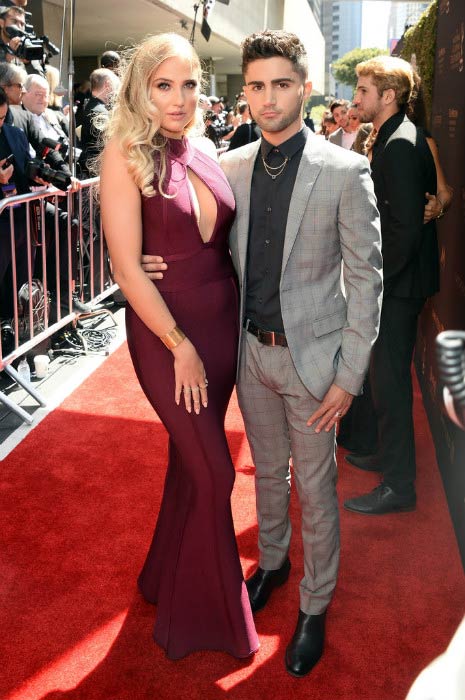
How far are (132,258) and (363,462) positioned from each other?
90.2 inches

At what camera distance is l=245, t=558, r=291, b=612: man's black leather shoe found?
2.74 meters

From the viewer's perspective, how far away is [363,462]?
3988mm

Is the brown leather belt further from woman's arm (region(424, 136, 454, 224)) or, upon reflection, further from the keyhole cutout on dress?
woman's arm (region(424, 136, 454, 224))

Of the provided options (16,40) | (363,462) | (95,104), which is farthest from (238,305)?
(95,104)

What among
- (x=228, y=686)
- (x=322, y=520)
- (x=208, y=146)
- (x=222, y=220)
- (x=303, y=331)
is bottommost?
(x=228, y=686)

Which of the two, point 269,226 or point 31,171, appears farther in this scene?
point 31,171

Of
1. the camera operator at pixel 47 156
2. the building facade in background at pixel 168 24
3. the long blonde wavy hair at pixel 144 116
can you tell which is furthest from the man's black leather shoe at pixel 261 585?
the camera operator at pixel 47 156

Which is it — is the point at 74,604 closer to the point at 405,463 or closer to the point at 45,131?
the point at 405,463

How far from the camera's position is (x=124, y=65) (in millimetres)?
2191

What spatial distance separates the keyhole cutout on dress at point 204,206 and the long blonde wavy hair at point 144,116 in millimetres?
136

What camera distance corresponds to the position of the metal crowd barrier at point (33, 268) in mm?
4633

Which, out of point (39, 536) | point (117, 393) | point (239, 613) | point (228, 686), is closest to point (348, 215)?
point (239, 613)

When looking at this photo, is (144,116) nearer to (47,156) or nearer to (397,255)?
(397,255)

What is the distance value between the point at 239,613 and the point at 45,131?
440 centimetres
